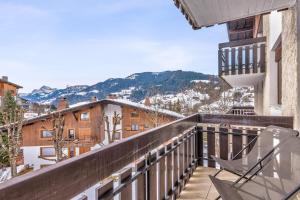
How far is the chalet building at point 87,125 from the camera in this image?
22.4m

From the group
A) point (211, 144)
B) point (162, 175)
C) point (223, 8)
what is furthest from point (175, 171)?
point (223, 8)

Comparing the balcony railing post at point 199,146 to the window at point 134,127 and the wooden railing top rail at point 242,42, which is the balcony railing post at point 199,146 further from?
the window at point 134,127

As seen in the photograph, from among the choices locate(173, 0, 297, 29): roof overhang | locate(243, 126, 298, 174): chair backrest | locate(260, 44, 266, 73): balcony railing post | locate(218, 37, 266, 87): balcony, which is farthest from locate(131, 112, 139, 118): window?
locate(243, 126, 298, 174): chair backrest

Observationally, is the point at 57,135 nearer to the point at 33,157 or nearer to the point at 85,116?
the point at 85,116

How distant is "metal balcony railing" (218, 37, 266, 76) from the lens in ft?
23.7

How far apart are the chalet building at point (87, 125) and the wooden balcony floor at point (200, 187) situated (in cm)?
1763

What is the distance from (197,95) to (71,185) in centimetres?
2764

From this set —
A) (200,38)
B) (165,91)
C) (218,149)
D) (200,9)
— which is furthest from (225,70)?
(165,91)

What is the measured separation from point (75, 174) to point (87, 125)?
23.2 m

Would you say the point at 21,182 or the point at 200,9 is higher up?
the point at 200,9

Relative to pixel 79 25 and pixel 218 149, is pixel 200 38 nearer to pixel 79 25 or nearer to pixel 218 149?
pixel 79 25

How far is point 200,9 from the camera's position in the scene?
3.26 meters

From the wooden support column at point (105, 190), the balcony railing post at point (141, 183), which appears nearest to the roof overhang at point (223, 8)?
the balcony railing post at point (141, 183)

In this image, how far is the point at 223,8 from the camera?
3.28 metres
